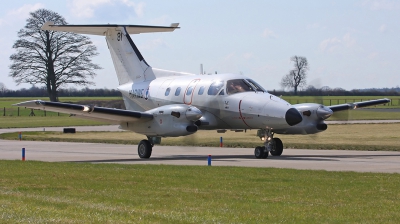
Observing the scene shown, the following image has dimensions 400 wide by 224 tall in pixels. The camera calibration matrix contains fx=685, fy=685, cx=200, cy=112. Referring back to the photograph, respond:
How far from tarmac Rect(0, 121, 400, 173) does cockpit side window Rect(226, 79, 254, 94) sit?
2.68 meters

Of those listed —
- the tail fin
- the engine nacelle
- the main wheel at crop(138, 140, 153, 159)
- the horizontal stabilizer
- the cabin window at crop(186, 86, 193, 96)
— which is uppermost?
the horizontal stabilizer

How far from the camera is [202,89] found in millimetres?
27953

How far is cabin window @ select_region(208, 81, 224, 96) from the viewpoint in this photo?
89.8 feet

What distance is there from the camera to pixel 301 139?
137 feet

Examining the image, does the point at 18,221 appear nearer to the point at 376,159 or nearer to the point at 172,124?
the point at 172,124

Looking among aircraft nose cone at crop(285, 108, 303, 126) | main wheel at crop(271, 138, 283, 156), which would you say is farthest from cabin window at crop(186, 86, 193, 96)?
aircraft nose cone at crop(285, 108, 303, 126)

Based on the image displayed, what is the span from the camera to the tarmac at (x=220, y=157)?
2284 centimetres

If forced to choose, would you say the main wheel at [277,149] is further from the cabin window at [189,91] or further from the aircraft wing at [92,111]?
the aircraft wing at [92,111]

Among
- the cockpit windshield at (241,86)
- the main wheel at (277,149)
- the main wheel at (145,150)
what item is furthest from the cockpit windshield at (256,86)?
the main wheel at (145,150)

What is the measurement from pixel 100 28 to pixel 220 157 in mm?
8927

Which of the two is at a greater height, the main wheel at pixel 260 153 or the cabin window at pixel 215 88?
the cabin window at pixel 215 88

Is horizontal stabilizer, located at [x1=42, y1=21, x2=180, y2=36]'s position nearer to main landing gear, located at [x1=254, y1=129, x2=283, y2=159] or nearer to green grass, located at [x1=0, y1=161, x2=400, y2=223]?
main landing gear, located at [x1=254, y1=129, x2=283, y2=159]

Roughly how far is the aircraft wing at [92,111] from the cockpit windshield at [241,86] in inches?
131

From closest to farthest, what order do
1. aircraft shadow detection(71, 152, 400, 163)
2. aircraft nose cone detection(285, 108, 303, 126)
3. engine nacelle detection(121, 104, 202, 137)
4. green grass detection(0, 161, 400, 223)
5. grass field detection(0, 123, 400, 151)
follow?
1. green grass detection(0, 161, 400, 223)
2. aircraft nose cone detection(285, 108, 303, 126)
3. engine nacelle detection(121, 104, 202, 137)
4. aircraft shadow detection(71, 152, 400, 163)
5. grass field detection(0, 123, 400, 151)
